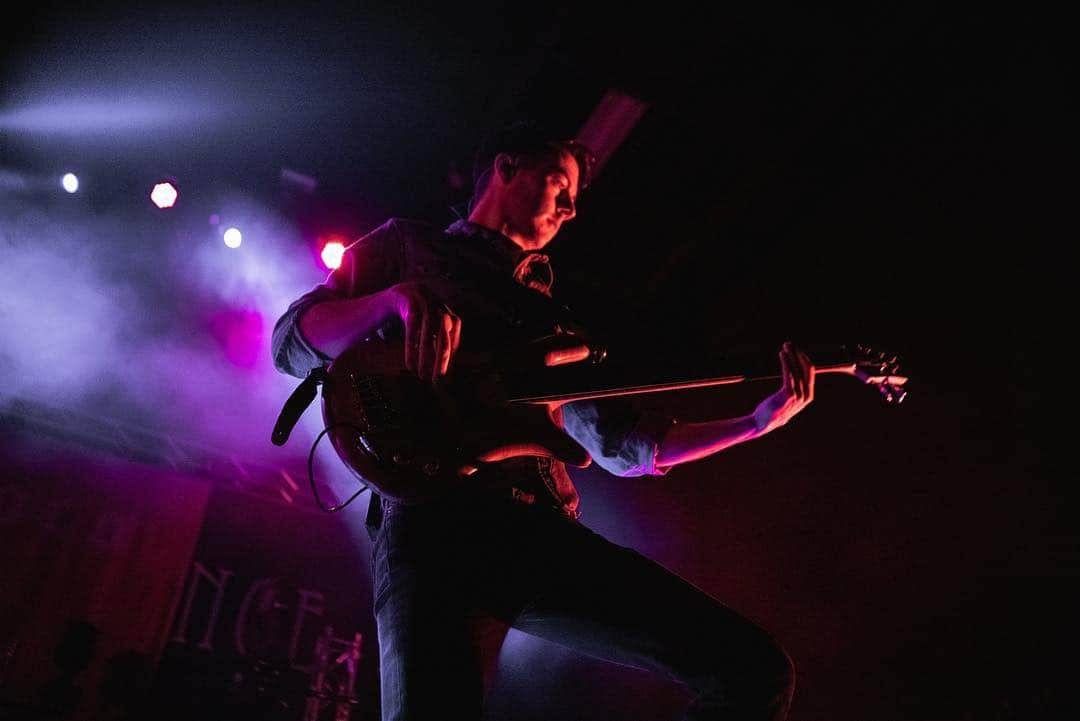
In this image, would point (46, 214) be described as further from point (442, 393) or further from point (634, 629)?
point (634, 629)

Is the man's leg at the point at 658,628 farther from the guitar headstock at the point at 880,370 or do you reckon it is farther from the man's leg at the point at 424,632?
the guitar headstock at the point at 880,370

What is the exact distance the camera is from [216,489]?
6520mm

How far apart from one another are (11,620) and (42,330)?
194 cm

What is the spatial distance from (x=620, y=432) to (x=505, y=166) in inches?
45.1

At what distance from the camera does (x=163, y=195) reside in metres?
6.02

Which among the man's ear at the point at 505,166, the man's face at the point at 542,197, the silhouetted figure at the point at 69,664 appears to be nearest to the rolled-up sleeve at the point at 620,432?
the man's face at the point at 542,197

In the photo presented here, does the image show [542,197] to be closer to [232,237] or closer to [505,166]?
[505,166]

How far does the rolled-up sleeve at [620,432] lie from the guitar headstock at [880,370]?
0.75 metres

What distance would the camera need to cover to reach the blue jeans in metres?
1.67

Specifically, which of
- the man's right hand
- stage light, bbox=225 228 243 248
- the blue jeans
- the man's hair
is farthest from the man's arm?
stage light, bbox=225 228 243 248

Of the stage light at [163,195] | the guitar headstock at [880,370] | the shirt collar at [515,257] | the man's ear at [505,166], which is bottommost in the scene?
the guitar headstock at [880,370]

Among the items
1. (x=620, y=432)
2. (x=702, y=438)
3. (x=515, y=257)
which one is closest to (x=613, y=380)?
(x=620, y=432)

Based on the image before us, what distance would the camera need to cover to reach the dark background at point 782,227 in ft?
11.6

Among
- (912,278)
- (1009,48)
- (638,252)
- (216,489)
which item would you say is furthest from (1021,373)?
(216,489)
